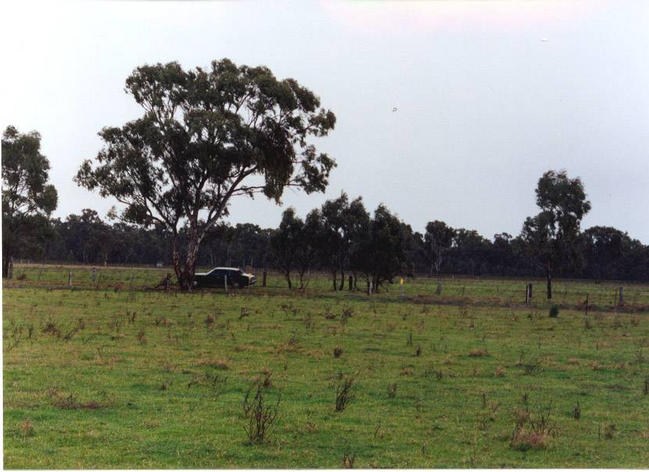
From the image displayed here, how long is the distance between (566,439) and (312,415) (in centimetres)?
405

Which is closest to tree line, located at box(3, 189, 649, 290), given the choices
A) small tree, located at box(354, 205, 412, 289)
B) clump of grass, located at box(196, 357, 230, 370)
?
small tree, located at box(354, 205, 412, 289)

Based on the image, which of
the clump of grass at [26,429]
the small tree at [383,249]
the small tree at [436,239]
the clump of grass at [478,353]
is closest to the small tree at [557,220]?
the small tree at [383,249]

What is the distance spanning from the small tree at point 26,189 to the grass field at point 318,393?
38582mm

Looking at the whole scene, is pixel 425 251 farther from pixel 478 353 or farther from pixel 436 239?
pixel 478 353

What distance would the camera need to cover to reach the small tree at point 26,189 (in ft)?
192

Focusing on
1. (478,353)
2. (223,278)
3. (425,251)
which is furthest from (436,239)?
(478,353)

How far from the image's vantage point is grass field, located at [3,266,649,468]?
29.8ft

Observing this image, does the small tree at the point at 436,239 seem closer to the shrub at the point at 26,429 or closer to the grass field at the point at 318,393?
the grass field at the point at 318,393

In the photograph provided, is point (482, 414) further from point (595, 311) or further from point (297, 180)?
point (297, 180)

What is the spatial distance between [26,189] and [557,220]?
48235mm

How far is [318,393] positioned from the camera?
41.5 feet

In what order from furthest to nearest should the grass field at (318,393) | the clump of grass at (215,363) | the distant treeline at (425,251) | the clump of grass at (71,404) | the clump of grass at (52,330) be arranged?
the distant treeline at (425,251) → the clump of grass at (52,330) → the clump of grass at (215,363) → the clump of grass at (71,404) → the grass field at (318,393)

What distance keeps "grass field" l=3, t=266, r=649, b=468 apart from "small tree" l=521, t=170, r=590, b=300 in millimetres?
30855

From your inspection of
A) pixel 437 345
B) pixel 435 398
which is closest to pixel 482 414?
pixel 435 398
